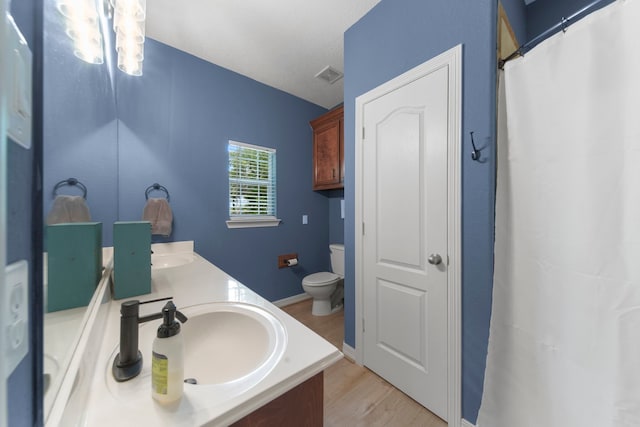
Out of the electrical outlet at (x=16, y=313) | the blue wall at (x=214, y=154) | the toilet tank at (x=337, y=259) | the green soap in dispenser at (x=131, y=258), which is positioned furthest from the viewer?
the toilet tank at (x=337, y=259)

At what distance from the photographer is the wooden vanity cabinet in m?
2.66

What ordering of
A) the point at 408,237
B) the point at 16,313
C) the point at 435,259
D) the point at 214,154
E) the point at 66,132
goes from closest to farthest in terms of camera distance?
the point at 16,313
the point at 66,132
the point at 435,259
the point at 408,237
the point at 214,154

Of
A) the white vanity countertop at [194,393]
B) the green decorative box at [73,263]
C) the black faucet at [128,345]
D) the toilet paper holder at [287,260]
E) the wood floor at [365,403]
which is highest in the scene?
the green decorative box at [73,263]

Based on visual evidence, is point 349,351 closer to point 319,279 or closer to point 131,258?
point 319,279

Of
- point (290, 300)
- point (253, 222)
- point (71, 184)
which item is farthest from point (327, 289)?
point (71, 184)

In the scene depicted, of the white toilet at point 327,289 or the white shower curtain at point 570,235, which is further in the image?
the white toilet at point 327,289

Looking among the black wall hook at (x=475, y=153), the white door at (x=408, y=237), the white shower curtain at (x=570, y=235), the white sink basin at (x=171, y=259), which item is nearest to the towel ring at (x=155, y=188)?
the white sink basin at (x=171, y=259)

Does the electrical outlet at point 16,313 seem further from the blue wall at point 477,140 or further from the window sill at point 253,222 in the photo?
the window sill at point 253,222

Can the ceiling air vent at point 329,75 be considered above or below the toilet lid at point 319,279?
above

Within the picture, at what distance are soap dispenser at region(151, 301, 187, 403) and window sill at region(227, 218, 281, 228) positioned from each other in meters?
2.07

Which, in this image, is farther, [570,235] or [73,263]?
[570,235]

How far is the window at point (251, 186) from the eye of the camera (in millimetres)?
2498

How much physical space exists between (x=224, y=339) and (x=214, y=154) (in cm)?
196

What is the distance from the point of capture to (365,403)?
139 centimetres
